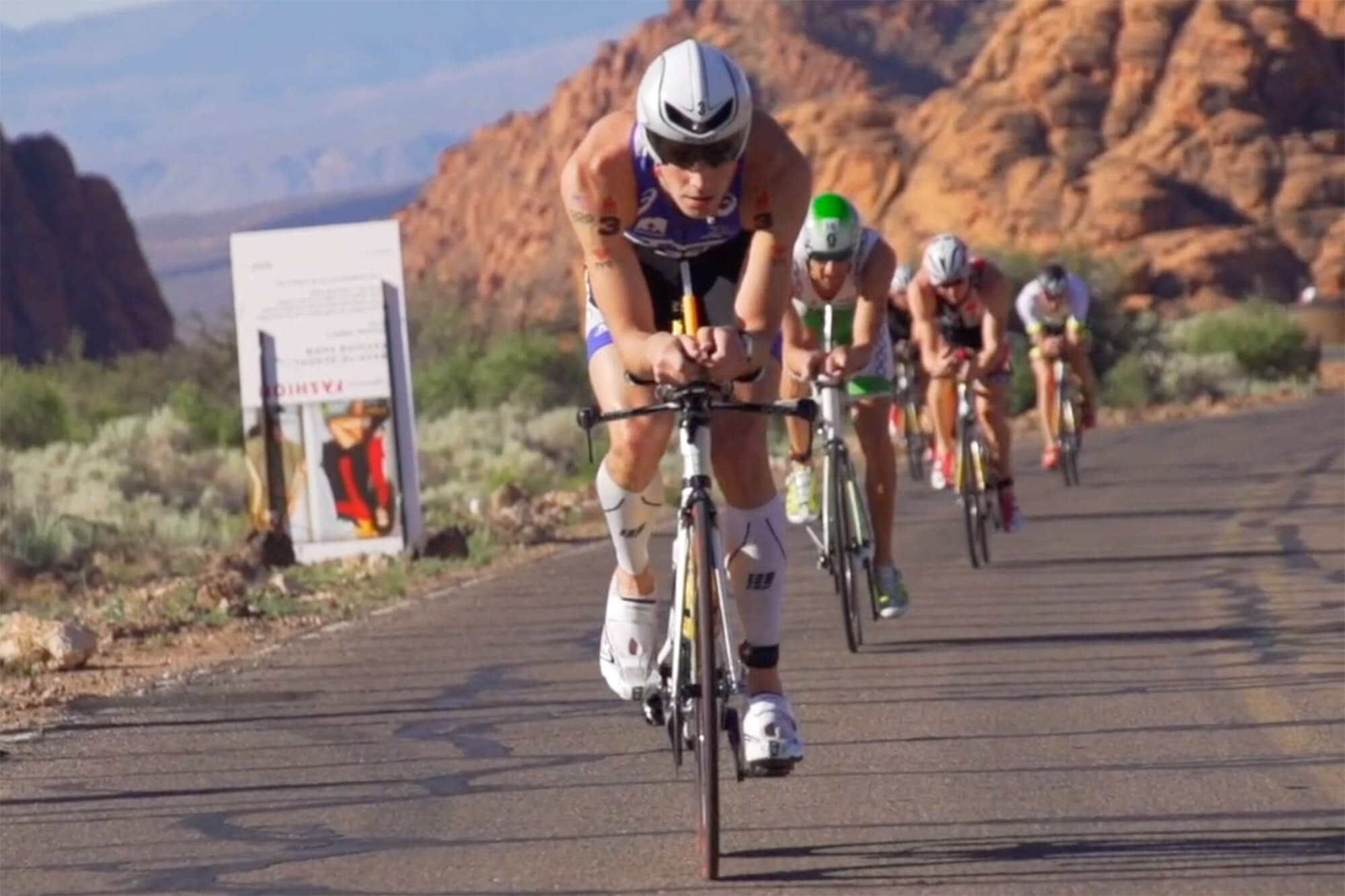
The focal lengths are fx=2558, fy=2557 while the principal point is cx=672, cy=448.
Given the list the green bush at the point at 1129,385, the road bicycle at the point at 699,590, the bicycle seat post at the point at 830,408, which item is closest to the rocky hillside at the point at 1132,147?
the green bush at the point at 1129,385

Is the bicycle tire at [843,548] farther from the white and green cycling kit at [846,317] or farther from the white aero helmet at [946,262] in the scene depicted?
the white aero helmet at [946,262]

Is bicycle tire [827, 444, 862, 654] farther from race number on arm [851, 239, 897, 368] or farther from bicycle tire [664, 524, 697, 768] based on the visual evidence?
bicycle tire [664, 524, 697, 768]

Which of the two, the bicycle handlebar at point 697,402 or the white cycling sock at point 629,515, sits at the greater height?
the bicycle handlebar at point 697,402

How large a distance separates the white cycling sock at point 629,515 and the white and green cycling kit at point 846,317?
→ 4146 millimetres

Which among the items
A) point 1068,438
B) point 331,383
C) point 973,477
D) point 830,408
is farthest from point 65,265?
point 830,408

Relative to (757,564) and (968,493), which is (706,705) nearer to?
(757,564)

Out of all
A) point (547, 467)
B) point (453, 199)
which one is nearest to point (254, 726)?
point (547, 467)

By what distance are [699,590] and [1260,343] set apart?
4187 cm

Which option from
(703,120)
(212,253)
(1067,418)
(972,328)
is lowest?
(1067,418)

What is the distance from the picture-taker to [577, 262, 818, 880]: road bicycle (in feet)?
22.4

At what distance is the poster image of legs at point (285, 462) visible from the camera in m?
17.6

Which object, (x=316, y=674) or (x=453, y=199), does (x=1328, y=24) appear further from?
(x=316, y=674)

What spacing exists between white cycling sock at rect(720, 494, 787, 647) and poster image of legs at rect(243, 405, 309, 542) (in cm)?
1045

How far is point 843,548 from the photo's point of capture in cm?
1174
